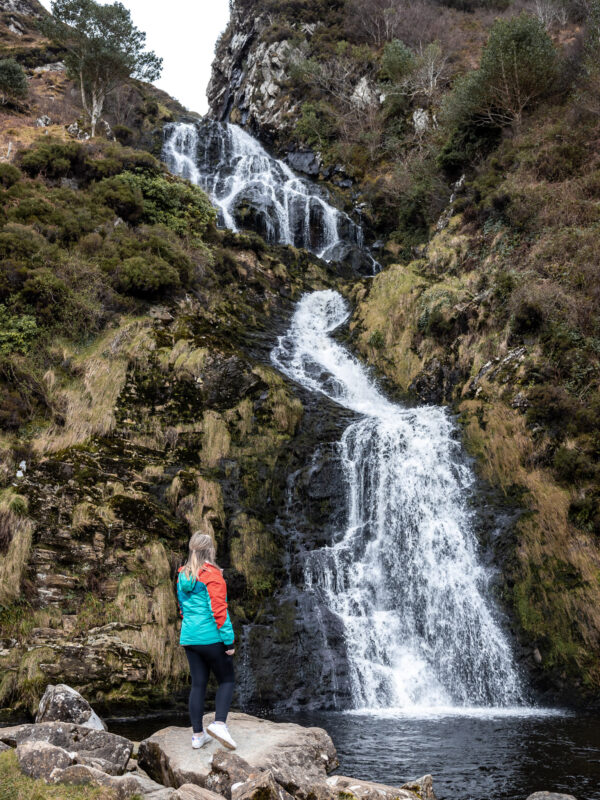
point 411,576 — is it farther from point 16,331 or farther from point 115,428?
point 16,331

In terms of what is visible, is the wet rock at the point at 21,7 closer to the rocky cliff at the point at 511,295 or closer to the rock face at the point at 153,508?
the rocky cliff at the point at 511,295

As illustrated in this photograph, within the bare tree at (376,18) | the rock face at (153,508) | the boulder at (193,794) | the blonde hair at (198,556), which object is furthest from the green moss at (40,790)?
the bare tree at (376,18)

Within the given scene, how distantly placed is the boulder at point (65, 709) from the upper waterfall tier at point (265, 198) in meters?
24.9

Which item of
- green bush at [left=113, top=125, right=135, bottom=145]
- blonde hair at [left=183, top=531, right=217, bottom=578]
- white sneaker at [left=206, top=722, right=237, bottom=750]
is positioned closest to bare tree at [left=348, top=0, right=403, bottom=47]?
green bush at [left=113, top=125, right=135, bottom=145]

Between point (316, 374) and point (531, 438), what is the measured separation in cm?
831

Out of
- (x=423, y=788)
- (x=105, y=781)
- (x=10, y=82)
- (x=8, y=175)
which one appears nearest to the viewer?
(x=105, y=781)

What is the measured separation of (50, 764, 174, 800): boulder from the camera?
150 inches

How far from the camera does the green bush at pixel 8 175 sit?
16703 millimetres

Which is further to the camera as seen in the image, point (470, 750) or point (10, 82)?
point (10, 82)

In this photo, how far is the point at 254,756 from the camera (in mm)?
4668

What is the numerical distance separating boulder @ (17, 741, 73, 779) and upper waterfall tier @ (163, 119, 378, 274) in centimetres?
2613

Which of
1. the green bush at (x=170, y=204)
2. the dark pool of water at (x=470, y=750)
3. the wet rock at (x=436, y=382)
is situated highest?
the green bush at (x=170, y=204)

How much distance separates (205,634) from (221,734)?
0.98 metres

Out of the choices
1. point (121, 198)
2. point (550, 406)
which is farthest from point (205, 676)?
point (121, 198)
